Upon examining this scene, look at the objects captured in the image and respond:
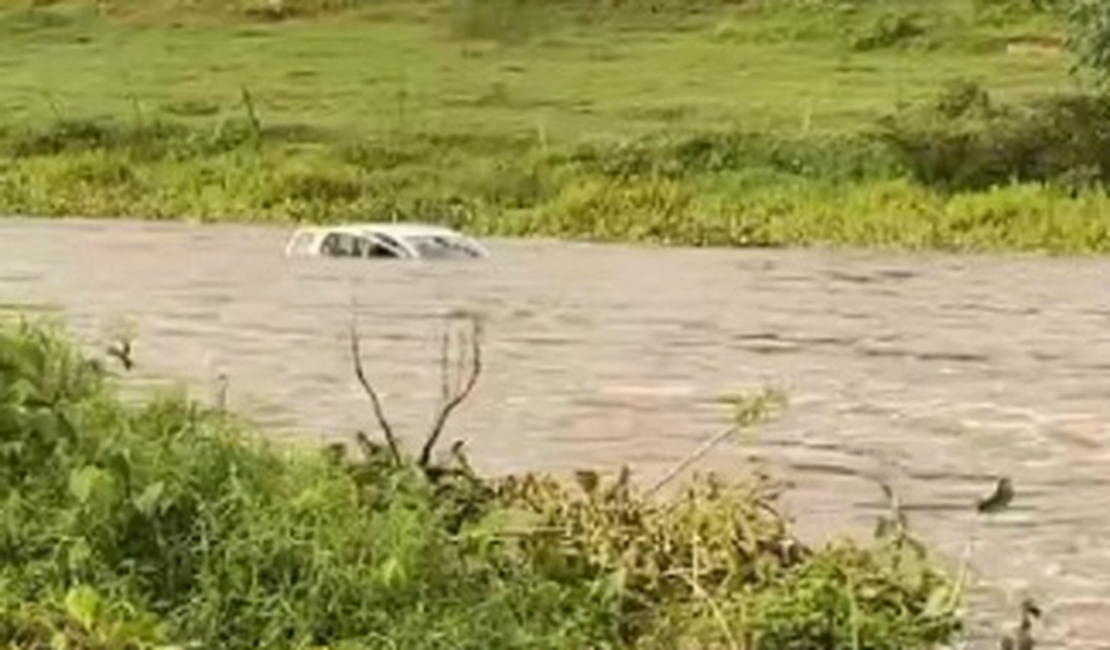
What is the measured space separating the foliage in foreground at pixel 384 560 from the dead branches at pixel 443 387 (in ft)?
0.61

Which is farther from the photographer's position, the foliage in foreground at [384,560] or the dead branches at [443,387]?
the dead branches at [443,387]

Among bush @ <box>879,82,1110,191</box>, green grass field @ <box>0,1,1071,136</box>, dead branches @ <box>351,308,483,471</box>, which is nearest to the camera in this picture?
dead branches @ <box>351,308,483,471</box>

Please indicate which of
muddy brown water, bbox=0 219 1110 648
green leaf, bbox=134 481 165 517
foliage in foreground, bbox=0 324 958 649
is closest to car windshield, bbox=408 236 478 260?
muddy brown water, bbox=0 219 1110 648

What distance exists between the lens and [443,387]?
15.0 m

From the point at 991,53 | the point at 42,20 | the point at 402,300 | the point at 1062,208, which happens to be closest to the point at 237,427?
the point at 402,300

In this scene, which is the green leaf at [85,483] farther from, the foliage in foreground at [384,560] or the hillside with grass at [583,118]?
the hillside with grass at [583,118]

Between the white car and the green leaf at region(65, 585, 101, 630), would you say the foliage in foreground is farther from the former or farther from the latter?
the white car

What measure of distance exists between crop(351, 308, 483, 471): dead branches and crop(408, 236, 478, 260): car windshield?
741cm

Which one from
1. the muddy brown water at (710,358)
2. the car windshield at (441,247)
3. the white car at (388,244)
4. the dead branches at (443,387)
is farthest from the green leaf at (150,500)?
the car windshield at (441,247)

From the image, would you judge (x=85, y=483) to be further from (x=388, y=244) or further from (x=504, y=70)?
(x=504, y=70)

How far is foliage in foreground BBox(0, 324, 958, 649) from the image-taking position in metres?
8.56

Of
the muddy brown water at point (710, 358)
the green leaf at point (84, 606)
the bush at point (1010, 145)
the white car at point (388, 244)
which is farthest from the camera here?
the bush at point (1010, 145)

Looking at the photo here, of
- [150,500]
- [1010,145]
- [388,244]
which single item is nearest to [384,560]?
[150,500]

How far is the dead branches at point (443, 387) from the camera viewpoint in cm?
999
